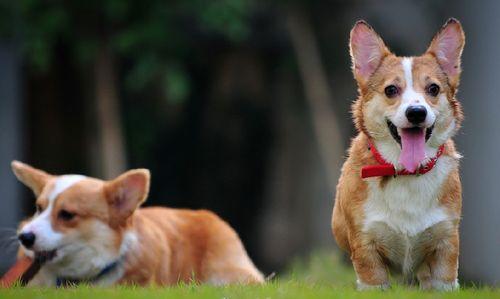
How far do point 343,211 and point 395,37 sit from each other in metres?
8.29

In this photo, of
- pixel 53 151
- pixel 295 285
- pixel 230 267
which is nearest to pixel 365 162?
pixel 295 285

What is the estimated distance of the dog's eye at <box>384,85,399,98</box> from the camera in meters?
5.58

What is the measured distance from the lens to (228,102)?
14.9m

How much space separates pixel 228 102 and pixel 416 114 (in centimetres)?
968

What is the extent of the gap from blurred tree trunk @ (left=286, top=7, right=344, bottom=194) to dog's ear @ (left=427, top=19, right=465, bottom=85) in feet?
25.5

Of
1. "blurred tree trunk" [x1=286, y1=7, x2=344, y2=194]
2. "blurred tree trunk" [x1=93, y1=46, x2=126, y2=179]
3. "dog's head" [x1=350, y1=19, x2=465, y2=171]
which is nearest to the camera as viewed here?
"dog's head" [x1=350, y1=19, x2=465, y2=171]

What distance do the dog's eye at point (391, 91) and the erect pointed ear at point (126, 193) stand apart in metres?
1.82

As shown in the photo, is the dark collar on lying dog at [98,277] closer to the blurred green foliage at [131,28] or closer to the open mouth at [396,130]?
the open mouth at [396,130]

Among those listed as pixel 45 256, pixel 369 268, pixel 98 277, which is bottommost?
pixel 98 277

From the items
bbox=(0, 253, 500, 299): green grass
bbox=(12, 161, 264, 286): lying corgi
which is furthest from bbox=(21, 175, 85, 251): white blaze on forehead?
bbox=(0, 253, 500, 299): green grass

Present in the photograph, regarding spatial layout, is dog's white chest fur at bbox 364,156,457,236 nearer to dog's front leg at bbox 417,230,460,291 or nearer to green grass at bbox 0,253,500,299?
dog's front leg at bbox 417,230,460,291

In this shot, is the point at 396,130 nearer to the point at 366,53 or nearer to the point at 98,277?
the point at 366,53

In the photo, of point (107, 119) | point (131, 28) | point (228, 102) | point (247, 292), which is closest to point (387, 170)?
point (247, 292)

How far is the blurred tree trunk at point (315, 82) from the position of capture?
1359 cm
